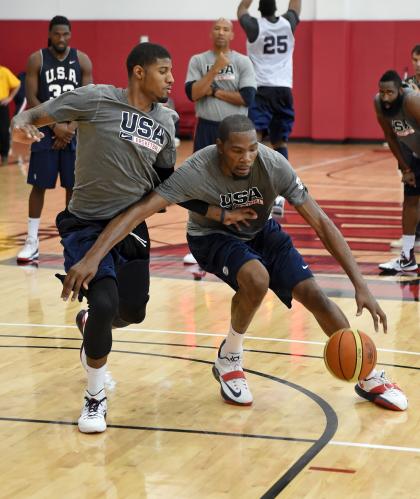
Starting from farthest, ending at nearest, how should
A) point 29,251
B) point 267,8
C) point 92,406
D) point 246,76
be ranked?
point 267,8 → point 29,251 → point 246,76 → point 92,406

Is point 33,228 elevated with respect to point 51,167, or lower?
lower

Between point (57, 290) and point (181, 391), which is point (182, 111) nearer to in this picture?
point (57, 290)

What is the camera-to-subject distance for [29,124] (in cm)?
515

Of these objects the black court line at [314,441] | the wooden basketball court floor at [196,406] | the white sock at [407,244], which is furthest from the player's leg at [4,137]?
the black court line at [314,441]

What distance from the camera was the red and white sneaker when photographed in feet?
17.3

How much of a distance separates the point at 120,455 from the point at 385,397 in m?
1.46

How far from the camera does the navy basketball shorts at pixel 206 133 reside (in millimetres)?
9094

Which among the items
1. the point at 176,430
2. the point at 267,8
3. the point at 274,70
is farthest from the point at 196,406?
the point at 267,8

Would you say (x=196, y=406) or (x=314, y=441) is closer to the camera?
(x=314, y=441)

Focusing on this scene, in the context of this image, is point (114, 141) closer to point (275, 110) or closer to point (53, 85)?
point (53, 85)

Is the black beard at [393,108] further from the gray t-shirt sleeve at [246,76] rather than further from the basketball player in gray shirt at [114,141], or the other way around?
the basketball player in gray shirt at [114,141]

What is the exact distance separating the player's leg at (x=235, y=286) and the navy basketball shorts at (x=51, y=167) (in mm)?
3682

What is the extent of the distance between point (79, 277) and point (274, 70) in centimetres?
732

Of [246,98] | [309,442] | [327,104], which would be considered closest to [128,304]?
[309,442]
